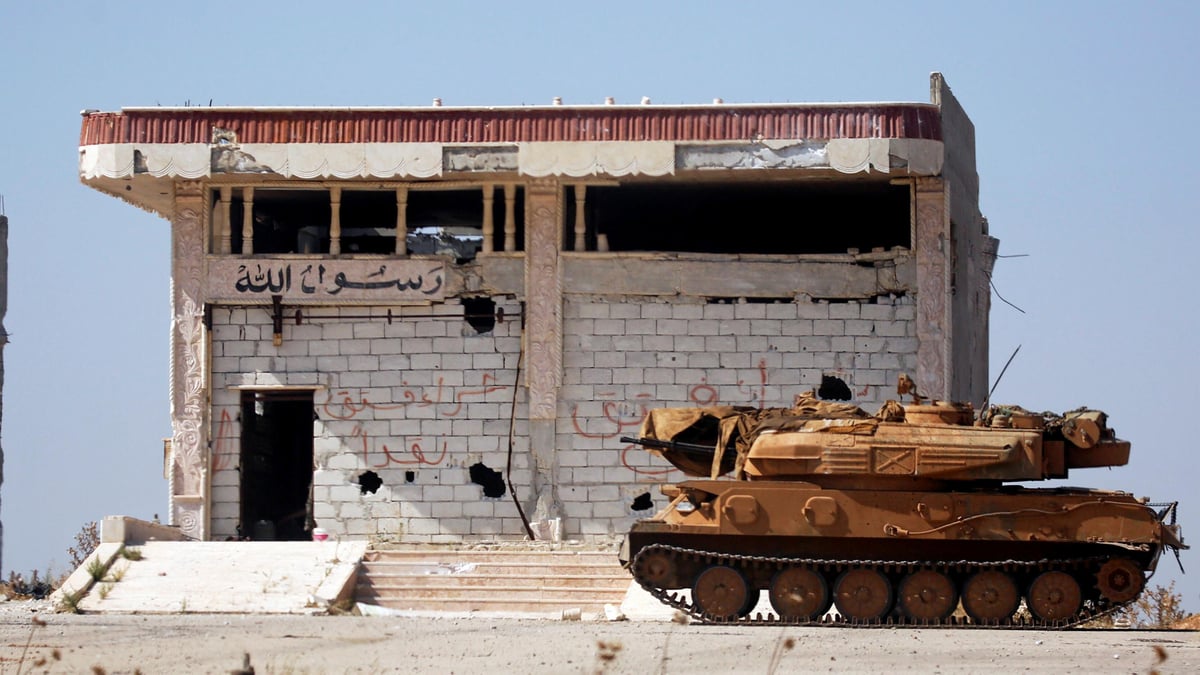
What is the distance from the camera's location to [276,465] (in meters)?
29.5

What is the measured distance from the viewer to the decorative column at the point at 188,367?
26.5 metres

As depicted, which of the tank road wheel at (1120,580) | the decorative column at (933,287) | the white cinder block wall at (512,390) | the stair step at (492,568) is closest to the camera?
the tank road wheel at (1120,580)

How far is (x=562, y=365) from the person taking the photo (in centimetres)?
2642

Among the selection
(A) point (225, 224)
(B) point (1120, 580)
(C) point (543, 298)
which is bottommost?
(B) point (1120, 580)

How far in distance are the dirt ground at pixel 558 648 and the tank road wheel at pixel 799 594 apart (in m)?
0.77

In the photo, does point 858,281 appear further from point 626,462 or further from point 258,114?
point 258,114

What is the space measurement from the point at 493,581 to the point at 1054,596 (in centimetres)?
702

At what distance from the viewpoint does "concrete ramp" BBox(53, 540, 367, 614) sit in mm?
21500

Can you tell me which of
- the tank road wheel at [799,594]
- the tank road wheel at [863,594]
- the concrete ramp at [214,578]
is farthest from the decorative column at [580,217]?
the tank road wheel at [863,594]

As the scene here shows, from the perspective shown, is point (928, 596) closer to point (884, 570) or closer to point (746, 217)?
point (884, 570)

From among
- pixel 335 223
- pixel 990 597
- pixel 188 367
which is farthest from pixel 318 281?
pixel 990 597

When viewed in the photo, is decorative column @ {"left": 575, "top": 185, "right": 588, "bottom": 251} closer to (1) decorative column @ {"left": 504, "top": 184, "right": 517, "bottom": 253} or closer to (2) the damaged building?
(2) the damaged building

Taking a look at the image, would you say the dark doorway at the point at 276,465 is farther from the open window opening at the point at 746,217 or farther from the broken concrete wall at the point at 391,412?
the open window opening at the point at 746,217

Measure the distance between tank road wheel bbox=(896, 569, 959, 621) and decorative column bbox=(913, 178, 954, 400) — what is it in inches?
286
